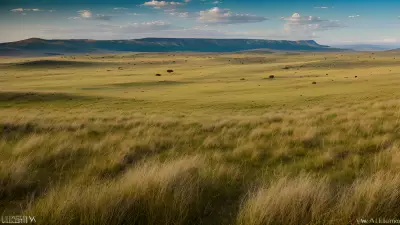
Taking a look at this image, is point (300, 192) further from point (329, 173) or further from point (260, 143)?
point (260, 143)

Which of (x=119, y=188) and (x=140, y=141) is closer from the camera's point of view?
(x=119, y=188)

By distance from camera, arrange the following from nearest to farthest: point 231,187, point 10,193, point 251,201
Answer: point 251,201
point 10,193
point 231,187

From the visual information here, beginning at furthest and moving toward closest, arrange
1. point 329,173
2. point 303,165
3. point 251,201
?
point 303,165 < point 329,173 < point 251,201

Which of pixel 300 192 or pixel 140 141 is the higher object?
pixel 300 192

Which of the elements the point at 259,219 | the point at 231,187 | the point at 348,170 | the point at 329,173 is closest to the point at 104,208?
the point at 259,219

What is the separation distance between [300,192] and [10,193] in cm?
446

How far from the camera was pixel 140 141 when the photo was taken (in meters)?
9.20

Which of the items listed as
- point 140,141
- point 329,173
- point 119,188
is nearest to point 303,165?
point 329,173

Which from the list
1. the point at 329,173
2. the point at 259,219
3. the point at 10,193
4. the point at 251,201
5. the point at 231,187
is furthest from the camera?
the point at 329,173

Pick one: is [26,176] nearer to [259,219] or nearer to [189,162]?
[189,162]

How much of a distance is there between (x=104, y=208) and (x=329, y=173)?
4.37m

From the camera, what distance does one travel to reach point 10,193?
191 inches

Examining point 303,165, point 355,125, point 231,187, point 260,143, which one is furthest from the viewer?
point 355,125

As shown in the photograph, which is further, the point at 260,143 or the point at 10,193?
the point at 260,143
